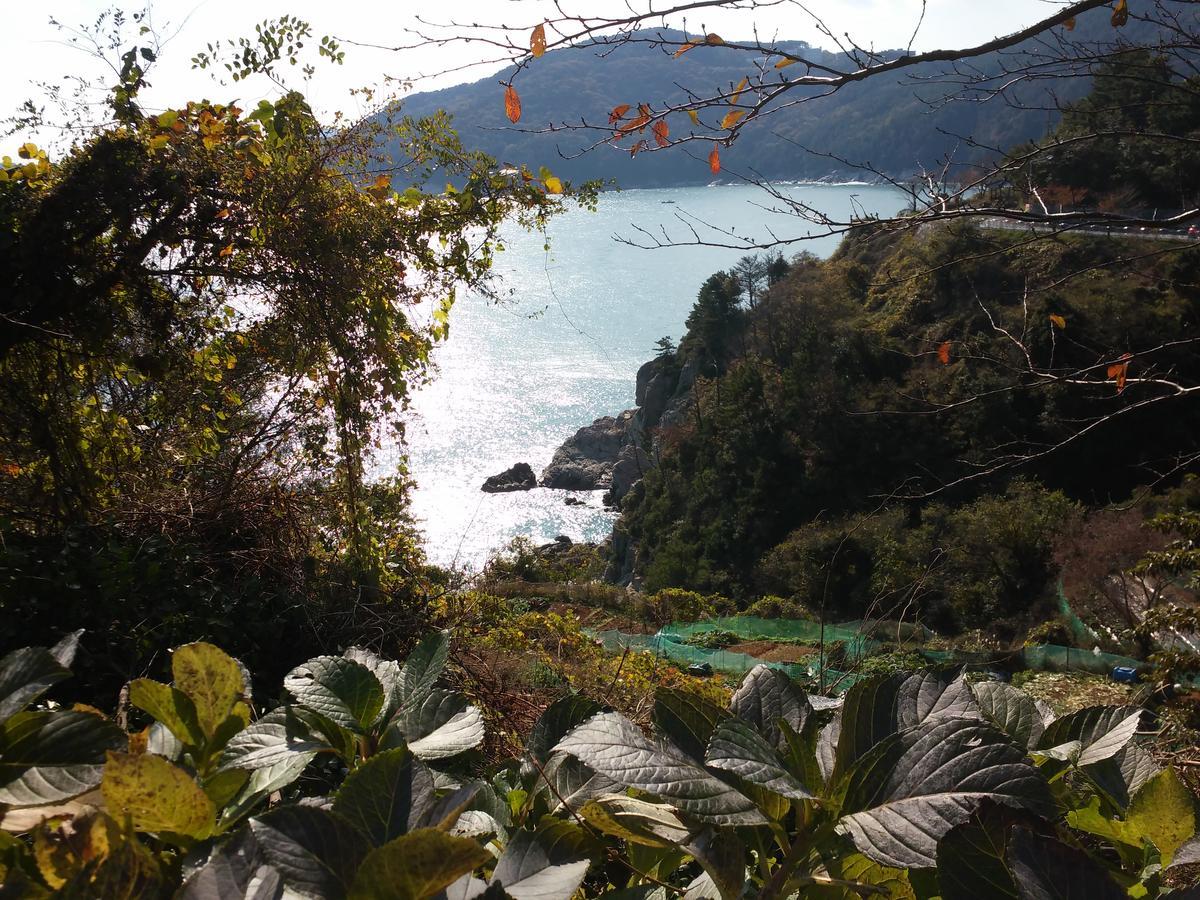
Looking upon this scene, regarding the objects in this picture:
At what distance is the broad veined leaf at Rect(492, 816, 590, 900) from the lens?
0.51 m

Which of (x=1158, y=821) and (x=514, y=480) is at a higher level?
(x=1158, y=821)

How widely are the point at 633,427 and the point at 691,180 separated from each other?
98.9ft

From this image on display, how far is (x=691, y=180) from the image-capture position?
67188mm

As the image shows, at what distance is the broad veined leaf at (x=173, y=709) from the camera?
26.1 inches

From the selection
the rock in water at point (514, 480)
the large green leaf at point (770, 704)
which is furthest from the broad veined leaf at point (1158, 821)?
the rock in water at point (514, 480)

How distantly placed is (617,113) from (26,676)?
6.89 feet

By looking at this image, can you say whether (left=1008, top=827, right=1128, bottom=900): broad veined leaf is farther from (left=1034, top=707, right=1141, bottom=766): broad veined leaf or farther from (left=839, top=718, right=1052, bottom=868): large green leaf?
(left=1034, top=707, right=1141, bottom=766): broad veined leaf

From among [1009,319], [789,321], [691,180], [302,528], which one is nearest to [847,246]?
[789,321]

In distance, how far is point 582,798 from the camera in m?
0.67

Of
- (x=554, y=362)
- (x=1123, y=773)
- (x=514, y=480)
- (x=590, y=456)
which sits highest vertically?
(x=1123, y=773)

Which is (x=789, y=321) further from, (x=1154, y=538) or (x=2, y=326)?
(x=2, y=326)

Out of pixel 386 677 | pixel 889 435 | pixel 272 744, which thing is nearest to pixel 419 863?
pixel 272 744

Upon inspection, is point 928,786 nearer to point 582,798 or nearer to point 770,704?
point 770,704

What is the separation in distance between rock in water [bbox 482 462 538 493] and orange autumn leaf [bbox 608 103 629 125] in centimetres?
4368
